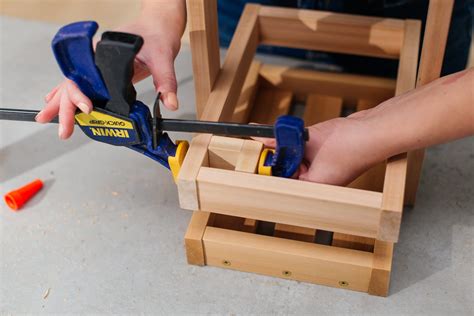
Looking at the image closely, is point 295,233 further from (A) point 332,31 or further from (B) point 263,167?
(A) point 332,31

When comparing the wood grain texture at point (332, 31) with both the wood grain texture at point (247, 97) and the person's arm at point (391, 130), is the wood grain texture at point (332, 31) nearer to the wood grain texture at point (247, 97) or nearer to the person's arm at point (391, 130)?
the wood grain texture at point (247, 97)

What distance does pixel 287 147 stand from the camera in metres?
0.75

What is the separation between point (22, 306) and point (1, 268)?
0.28 ft

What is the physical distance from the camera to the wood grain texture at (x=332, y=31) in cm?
101

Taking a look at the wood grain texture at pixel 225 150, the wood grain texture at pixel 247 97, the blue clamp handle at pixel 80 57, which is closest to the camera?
the blue clamp handle at pixel 80 57

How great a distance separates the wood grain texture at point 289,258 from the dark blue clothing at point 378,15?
1.85ft

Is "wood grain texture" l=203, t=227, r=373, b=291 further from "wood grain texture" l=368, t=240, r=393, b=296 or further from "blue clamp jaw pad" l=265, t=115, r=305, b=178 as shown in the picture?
"blue clamp jaw pad" l=265, t=115, r=305, b=178

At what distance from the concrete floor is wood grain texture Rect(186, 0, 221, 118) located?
20 centimetres

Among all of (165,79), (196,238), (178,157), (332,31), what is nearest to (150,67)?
(165,79)

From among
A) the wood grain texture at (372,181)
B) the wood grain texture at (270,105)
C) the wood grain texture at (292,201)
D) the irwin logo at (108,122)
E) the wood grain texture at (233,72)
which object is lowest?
the wood grain texture at (372,181)

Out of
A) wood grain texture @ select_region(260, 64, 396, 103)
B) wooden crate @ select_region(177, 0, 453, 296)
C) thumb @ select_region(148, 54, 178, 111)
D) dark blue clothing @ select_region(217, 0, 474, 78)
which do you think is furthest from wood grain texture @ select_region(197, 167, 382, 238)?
dark blue clothing @ select_region(217, 0, 474, 78)

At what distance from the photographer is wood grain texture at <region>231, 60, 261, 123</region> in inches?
42.6

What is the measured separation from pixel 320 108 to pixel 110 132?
0.48 m

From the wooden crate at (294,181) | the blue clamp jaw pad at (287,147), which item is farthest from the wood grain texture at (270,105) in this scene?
the blue clamp jaw pad at (287,147)
